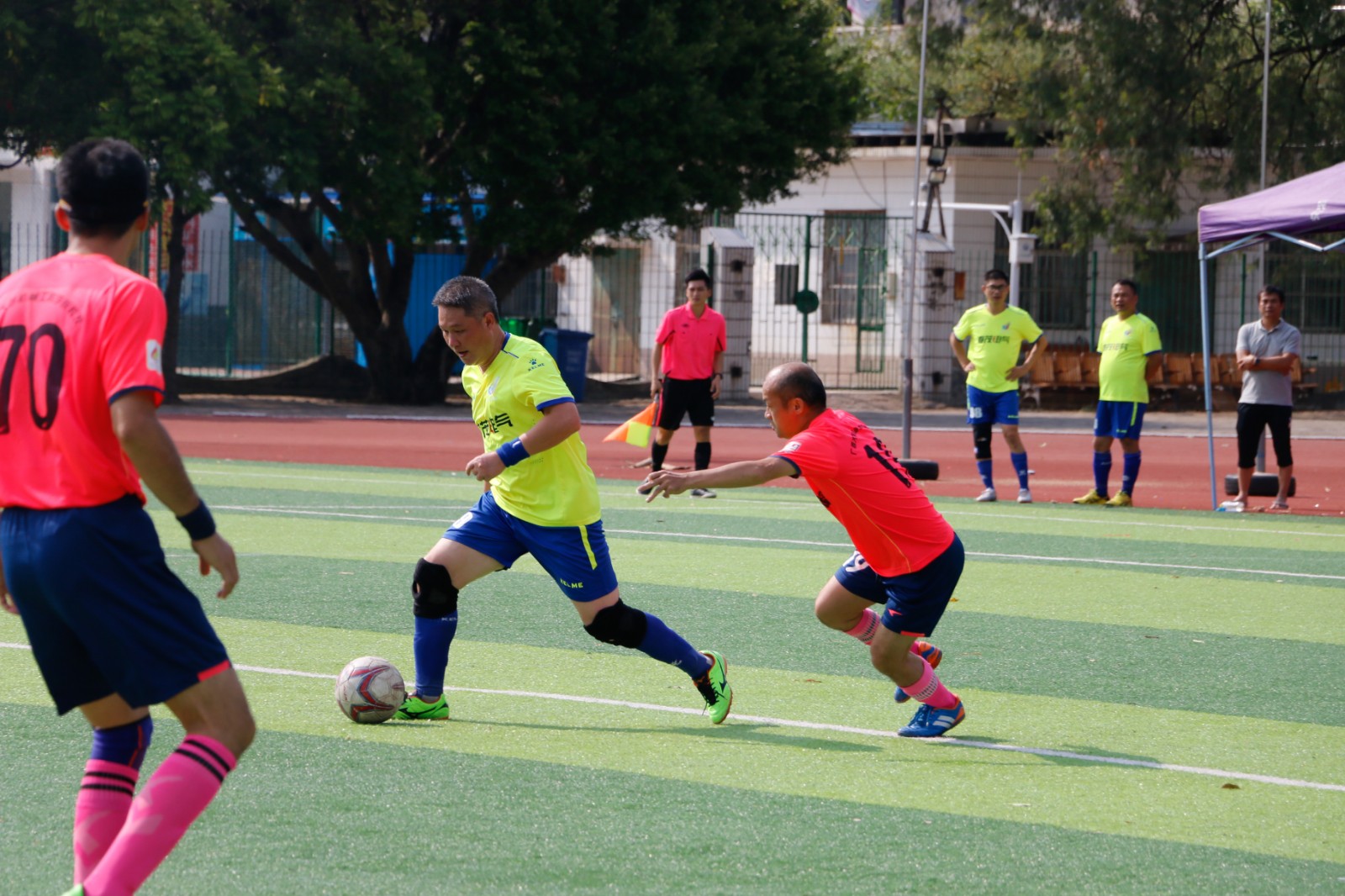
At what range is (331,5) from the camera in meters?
26.1

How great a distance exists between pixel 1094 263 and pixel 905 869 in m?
32.2

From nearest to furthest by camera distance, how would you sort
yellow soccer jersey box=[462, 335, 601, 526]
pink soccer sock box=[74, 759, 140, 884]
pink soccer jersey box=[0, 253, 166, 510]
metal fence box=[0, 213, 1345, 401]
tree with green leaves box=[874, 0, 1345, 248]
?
pink soccer jersey box=[0, 253, 166, 510] → pink soccer sock box=[74, 759, 140, 884] → yellow soccer jersey box=[462, 335, 601, 526] → tree with green leaves box=[874, 0, 1345, 248] → metal fence box=[0, 213, 1345, 401]

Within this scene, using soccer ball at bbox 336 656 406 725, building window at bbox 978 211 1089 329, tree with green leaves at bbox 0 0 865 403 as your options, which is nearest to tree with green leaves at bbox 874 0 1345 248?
building window at bbox 978 211 1089 329

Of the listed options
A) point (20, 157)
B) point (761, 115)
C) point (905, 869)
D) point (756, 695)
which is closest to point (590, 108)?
point (761, 115)

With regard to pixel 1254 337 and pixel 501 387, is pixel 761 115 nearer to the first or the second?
pixel 1254 337

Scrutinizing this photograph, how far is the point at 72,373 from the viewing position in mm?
3570

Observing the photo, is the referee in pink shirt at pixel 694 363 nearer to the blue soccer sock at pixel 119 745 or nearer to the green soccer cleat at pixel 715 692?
the green soccer cleat at pixel 715 692

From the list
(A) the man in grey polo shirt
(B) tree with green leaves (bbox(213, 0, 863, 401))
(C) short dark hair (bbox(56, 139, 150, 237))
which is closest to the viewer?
(C) short dark hair (bbox(56, 139, 150, 237))

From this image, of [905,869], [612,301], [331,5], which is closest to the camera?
[905,869]

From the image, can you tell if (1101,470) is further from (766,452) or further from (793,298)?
(793,298)

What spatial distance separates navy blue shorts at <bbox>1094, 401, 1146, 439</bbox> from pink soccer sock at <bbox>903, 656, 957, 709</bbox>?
944cm

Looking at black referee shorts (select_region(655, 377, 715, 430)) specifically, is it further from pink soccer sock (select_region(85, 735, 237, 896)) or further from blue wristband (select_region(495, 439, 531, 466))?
pink soccer sock (select_region(85, 735, 237, 896))

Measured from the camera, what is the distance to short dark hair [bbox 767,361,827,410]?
6094mm

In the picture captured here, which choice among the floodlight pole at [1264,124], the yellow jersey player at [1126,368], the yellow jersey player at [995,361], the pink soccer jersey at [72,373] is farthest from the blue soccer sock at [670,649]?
the floodlight pole at [1264,124]
